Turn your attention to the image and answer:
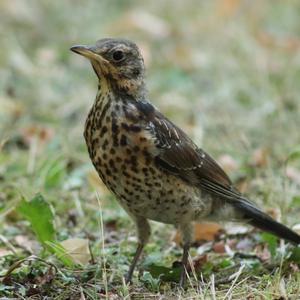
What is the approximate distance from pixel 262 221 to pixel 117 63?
1.50 meters

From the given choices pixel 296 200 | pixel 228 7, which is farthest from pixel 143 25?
pixel 296 200

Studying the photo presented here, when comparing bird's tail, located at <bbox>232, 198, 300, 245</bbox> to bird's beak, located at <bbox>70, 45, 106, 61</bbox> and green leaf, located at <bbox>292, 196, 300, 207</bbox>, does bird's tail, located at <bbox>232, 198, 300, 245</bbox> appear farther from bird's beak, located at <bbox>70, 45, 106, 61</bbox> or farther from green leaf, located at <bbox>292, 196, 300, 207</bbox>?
bird's beak, located at <bbox>70, 45, 106, 61</bbox>

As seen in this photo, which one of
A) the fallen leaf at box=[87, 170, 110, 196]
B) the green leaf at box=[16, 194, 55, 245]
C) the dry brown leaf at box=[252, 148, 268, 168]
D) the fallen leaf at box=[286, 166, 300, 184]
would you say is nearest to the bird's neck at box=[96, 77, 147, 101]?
the green leaf at box=[16, 194, 55, 245]

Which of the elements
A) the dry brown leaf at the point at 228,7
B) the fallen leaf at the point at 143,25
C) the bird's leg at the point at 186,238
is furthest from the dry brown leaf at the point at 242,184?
the dry brown leaf at the point at 228,7

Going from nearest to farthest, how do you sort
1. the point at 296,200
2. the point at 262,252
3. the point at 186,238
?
the point at 186,238 → the point at 262,252 → the point at 296,200

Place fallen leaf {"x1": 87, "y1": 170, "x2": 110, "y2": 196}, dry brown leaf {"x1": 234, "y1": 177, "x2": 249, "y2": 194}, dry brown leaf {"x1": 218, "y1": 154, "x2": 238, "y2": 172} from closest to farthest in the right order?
fallen leaf {"x1": 87, "y1": 170, "x2": 110, "y2": 196}, dry brown leaf {"x1": 234, "y1": 177, "x2": 249, "y2": 194}, dry brown leaf {"x1": 218, "y1": 154, "x2": 238, "y2": 172}

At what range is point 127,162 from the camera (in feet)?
16.4

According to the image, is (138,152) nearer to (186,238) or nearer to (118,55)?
(118,55)

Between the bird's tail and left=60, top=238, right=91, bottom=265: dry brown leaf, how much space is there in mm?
1097

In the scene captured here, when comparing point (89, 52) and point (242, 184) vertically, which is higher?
point (89, 52)

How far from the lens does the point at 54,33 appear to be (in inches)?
445

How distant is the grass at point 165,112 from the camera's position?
17.1 feet

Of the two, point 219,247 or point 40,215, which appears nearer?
point 40,215

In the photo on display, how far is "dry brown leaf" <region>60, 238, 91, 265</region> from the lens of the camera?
17.5ft
